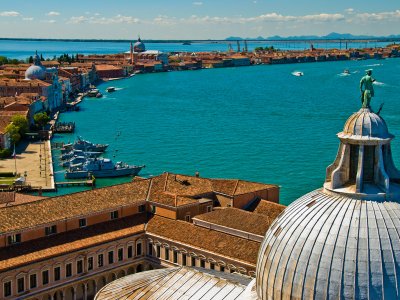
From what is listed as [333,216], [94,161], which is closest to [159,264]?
[333,216]

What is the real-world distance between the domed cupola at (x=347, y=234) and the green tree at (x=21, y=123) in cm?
4080

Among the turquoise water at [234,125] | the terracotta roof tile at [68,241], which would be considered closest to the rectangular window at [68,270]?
the terracotta roof tile at [68,241]

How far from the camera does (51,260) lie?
19.0 meters

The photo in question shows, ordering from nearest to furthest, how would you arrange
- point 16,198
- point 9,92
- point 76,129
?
point 16,198 → point 76,129 → point 9,92

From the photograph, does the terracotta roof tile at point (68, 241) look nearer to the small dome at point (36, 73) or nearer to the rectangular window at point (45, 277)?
the rectangular window at point (45, 277)

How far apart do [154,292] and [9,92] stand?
187 ft

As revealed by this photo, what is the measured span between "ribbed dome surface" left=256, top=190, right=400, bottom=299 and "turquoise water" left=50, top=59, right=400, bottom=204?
67.4ft

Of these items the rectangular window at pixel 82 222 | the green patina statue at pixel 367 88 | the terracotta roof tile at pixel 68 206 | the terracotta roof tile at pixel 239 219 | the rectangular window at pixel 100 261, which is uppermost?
the green patina statue at pixel 367 88

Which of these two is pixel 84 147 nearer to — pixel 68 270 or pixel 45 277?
pixel 68 270

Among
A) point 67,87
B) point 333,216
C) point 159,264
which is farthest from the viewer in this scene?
point 67,87

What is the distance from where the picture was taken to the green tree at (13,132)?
148 ft

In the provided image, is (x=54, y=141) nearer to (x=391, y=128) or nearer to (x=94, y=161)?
(x=94, y=161)

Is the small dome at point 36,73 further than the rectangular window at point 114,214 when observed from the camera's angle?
Yes

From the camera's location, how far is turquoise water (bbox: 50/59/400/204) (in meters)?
37.7
